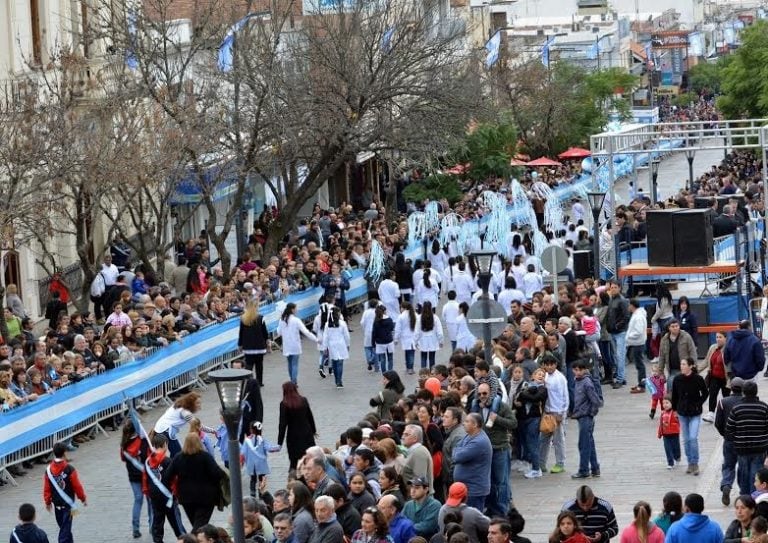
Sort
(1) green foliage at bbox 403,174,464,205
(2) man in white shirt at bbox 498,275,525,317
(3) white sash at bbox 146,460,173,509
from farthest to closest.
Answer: (1) green foliage at bbox 403,174,464,205
(2) man in white shirt at bbox 498,275,525,317
(3) white sash at bbox 146,460,173,509

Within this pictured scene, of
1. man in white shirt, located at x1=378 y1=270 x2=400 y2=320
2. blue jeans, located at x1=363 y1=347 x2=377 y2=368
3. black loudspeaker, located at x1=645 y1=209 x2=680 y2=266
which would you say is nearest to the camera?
blue jeans, located at x1=363 y1=347 x2=377 y2=368

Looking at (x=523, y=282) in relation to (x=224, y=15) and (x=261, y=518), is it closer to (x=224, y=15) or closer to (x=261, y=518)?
(x=224, y=15)

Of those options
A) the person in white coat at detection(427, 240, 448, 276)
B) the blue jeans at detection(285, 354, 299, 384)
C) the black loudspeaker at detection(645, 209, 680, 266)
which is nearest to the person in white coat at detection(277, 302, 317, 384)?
the blue jeans at detection(285, 354, 299, 384)

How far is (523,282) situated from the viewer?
106 ft

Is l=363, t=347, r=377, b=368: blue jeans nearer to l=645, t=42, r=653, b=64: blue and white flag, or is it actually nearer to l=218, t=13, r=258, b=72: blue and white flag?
l=218, t=13, r=258, b=72: blue and white flag

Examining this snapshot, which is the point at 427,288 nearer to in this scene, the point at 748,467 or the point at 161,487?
the point at 748,467

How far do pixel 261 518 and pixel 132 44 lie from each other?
21560 millimetres

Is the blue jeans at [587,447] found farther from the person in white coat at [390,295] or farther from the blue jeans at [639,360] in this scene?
the person in white coat at [390,295]

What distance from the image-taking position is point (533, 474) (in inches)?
850

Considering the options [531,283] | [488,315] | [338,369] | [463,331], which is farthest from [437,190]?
[488,315]

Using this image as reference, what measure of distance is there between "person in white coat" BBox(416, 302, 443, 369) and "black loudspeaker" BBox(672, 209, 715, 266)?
4.79 meters

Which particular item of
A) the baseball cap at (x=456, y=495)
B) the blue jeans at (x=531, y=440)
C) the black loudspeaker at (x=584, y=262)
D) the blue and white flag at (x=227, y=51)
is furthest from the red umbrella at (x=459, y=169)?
the baseball cap at (x=456, y=495)

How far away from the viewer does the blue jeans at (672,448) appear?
21.5 meters

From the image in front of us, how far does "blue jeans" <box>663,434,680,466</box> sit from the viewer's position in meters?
21.5
